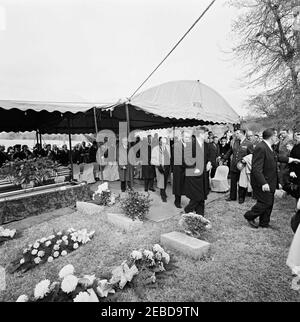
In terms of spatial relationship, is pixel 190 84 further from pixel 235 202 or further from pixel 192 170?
pixel 192 170

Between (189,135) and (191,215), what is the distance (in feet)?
5.30

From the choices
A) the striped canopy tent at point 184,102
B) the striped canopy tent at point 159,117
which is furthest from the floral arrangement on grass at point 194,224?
the striped canopy tent at point 184,102

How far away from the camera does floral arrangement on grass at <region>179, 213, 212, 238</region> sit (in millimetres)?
3588

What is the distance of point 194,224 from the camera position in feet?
11.9

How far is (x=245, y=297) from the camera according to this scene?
2.47 m

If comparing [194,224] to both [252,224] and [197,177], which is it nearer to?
[197,177]

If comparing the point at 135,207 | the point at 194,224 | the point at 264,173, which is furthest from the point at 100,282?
the point at 264,173

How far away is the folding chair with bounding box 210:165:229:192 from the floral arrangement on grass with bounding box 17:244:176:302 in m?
4.38

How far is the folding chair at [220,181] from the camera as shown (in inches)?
274

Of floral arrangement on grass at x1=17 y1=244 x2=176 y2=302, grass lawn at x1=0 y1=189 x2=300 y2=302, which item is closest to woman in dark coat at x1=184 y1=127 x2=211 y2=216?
grass lawn at x1=0 y1=189 x2=300 y2=302

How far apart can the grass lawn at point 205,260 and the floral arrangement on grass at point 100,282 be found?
0.13 m

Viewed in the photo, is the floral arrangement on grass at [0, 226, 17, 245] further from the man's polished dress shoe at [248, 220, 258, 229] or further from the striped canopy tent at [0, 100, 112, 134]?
the man's polished dress shoe at [248, 220, 258, 229]

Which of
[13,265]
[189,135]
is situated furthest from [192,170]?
[13,265]

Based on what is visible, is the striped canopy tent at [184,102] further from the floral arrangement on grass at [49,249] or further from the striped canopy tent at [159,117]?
the floral arrangement on grass at [49,249]
